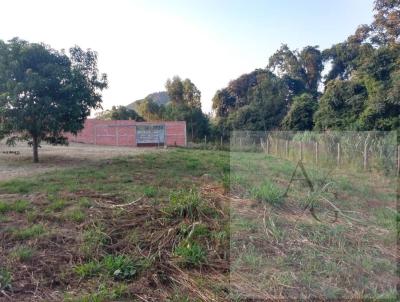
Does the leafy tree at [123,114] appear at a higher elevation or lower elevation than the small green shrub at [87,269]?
higher

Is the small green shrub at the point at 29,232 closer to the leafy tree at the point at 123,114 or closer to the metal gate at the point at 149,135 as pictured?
the metal gate at the point at 149,135

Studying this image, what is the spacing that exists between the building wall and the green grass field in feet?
68.1

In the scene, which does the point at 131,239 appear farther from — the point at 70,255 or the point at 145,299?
the point at 145,299


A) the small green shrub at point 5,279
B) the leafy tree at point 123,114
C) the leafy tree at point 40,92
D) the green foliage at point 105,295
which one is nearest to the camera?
the green foliage at point 105,295

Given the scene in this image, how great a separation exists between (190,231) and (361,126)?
12.1m

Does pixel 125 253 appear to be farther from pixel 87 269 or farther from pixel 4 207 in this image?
pixel 4 207

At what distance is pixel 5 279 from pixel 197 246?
1.66 meters

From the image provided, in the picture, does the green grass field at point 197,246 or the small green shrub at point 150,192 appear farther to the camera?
the small green shrub at point 150,192

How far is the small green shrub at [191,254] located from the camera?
3414 mm

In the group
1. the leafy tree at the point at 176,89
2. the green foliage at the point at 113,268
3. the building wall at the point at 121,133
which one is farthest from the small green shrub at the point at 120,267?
the leafy tree at the point at 176,89

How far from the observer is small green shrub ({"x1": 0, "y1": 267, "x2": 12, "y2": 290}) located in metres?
2.98

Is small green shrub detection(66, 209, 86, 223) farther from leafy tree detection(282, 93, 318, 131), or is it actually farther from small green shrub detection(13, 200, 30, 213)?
leafy tree detection(282, 93, 318, 131)

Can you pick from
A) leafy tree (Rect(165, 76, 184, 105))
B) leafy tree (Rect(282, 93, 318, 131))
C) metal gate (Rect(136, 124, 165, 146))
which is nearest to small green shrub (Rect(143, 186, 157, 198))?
leafy tree (Rect(282, 93, 318, 131))

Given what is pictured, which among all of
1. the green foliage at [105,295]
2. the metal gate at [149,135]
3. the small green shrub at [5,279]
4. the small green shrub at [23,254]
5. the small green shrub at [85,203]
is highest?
the metal gate at [149,135]
